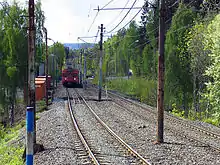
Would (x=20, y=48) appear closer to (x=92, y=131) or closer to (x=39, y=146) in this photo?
(x=92, y=131)

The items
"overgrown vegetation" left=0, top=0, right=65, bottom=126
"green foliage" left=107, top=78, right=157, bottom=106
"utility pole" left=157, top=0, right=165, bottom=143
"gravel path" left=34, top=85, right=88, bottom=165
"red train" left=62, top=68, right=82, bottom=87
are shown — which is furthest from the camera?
"red train" left=62, top=68, right=82, bottom=87

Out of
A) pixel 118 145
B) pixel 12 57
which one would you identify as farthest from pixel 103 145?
pixel 12 57

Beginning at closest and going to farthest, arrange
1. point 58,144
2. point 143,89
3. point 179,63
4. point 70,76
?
point 58,144 → point 179,63 → point 143,89 → point 70,76

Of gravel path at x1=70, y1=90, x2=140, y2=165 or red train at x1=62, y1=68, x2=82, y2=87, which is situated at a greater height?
red train at x1=62, y1=68, x2=82, y2=87

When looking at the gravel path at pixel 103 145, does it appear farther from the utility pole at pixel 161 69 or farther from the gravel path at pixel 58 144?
the utility pole at pixel 161 69

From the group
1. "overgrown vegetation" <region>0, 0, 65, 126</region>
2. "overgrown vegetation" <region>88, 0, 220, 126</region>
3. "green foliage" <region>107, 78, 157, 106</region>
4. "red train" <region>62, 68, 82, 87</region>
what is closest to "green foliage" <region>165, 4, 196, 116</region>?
"overgrown vegetation" <region>88, 0, 220, 126</region>

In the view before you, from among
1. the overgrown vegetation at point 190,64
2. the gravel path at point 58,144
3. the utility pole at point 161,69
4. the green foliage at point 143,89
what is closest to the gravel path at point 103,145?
the gravel path at point 58,144

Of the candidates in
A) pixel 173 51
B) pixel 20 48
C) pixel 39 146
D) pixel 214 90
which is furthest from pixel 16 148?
pixel 173 51

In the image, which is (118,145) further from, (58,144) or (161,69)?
(161,69)

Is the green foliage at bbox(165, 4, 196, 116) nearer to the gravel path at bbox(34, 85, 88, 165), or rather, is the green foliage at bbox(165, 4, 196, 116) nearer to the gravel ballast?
the gravel ballast

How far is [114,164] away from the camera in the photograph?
10016 mm

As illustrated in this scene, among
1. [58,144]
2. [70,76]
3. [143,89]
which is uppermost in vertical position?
[70,76]

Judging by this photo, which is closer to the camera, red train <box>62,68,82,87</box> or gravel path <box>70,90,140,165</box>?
gravel path <box>70,90,140,165</box>

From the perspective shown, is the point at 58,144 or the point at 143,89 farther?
the point at 143,89
